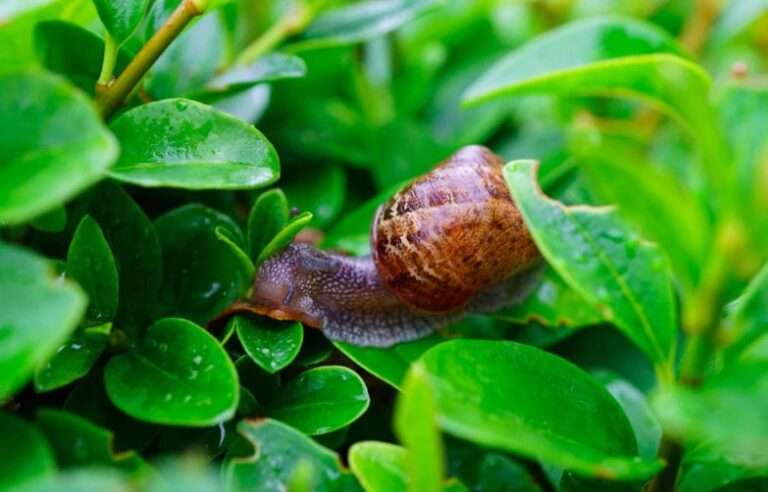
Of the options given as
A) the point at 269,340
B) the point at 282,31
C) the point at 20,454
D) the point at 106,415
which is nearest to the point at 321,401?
the point at 269,340

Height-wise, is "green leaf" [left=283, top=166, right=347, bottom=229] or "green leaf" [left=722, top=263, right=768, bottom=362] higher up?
"green leaf" [left=722, top=263, right=768, bottom=362]

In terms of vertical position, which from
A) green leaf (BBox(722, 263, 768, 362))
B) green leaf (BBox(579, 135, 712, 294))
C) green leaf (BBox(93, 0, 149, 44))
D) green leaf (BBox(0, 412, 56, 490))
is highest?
green leaf (BBox(93, 0, 149, 44))

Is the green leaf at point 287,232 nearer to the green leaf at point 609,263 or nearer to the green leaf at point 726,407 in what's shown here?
the green leaf at point 609,263

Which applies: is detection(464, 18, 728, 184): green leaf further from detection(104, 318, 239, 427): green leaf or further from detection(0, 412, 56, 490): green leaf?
detection(0, 412, 56, 490): green leaf

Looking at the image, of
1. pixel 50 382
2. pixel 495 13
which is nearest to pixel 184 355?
pixel 50 382

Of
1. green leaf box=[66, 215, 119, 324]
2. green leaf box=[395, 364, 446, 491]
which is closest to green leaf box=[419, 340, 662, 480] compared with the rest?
green leaf box=[395, 364, 446, 491]

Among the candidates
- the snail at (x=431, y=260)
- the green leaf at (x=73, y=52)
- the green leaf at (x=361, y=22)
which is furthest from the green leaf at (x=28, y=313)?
the green leaf at (x=361, y=22)

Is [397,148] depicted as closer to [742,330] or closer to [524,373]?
[524,373]
